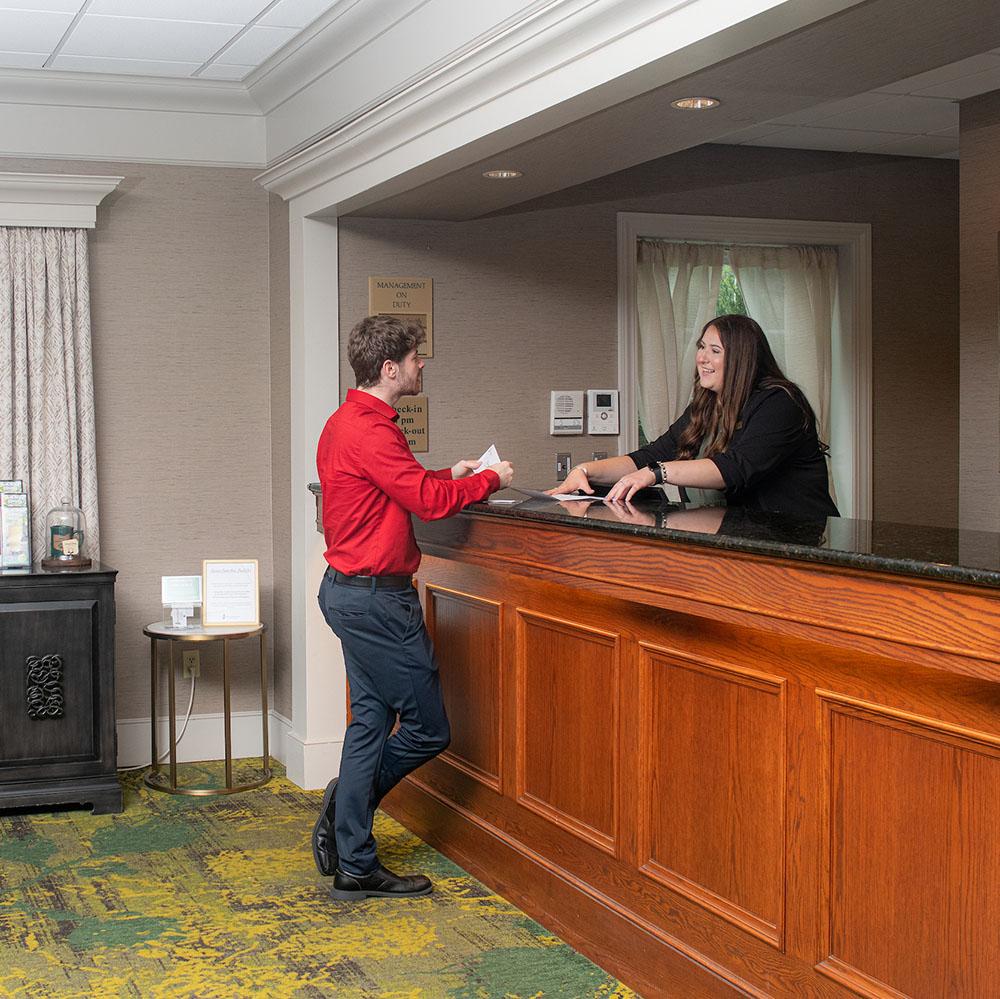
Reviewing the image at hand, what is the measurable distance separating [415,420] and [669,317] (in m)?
1.48

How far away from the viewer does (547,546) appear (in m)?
3.45

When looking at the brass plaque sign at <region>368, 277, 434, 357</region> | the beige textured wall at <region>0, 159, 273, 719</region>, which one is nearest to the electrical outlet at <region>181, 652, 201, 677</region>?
the beige textured wall at <region>0, 159, 273, 719</region>

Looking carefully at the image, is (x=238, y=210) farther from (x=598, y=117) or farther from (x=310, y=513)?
(x=598, y=117)

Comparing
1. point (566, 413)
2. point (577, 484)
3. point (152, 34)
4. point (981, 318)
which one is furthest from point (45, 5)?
point (981, 318)

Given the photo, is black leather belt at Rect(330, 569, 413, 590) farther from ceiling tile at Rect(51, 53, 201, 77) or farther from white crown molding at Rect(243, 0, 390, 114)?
ceiling tile at Rect(51, 53, 201, 77)

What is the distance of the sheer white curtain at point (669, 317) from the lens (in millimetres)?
5996

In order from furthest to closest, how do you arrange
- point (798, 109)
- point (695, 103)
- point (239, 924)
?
point (239, 924), point (798, 109), point (695, 103)

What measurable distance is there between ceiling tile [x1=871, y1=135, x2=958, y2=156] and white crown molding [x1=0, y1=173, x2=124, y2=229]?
338 cm

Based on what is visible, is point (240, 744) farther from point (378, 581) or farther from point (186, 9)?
point (186, 9)

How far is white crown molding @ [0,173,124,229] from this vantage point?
516cm

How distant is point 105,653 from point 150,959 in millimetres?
1735

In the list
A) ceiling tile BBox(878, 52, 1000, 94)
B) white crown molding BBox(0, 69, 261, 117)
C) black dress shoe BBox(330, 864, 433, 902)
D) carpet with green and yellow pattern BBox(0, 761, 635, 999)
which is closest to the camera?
carpet with green and yellow pattern BBox(0, 761, 635, 999)

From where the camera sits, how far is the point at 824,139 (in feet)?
19.1

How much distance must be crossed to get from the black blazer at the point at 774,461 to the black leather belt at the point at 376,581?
946mm
